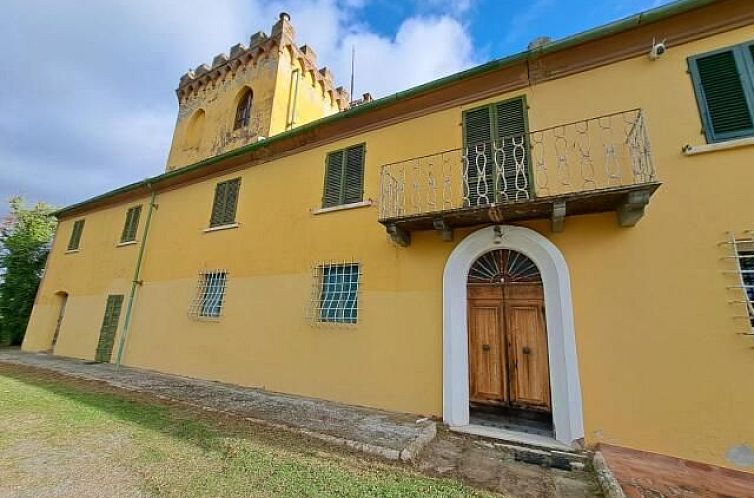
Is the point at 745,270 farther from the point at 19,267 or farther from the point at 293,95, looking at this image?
the point at 19,267

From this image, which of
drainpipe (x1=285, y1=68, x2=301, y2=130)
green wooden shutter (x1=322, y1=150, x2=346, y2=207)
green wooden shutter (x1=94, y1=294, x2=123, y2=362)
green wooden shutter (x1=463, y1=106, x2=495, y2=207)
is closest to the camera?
green wooden shutter (x1=463, y1=106, x2=495, y2=207)

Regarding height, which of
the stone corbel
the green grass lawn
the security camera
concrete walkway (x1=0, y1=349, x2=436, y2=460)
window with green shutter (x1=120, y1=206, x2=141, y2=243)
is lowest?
the green grass lawn

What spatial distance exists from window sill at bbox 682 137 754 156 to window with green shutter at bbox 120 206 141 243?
15.2 metres

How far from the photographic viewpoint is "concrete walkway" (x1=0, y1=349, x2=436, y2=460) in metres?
4.42

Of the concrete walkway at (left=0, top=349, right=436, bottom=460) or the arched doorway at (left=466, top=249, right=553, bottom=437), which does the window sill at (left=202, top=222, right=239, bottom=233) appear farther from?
the arched doorway at (left=466, top=249, right=553, bottom=437)

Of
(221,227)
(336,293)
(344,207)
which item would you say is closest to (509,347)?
(336,293)

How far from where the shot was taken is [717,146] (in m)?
4.53

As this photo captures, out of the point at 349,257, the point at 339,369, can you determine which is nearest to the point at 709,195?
the point at 349,257

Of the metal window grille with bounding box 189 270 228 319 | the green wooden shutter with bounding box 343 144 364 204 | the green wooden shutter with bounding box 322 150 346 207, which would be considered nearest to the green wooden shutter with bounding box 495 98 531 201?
the green wooden shutter with bounding box 343 144 364 204

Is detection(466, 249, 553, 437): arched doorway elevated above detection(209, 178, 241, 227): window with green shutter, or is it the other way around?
detection(209, 178, 241, 227): window with green shutter

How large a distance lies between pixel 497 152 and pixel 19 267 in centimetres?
2391

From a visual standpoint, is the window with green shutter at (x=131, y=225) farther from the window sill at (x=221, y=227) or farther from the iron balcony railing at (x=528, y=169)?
the iron balcony railing at (x=528, y=169)

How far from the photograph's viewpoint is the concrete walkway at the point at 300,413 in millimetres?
4422

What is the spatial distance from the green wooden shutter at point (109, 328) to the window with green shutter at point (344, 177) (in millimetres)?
9156
